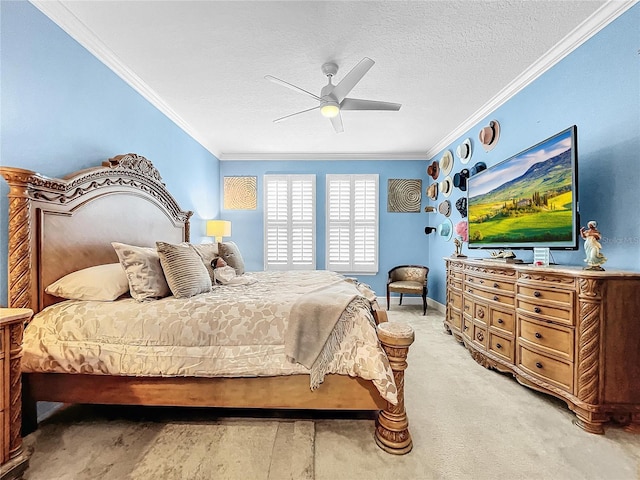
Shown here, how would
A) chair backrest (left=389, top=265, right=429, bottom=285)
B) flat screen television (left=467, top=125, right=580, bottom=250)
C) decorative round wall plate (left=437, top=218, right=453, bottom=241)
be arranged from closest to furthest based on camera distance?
flat screen television (left=467, top=125, right=580, bottom=250) < decorative round wall plate (left=437, top=218, right=453, bottom=241) < chair backrest (left=389, top=265, right=429, bottom=285)

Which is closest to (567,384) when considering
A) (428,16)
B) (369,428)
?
(369,428)

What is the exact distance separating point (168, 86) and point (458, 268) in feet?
12.3

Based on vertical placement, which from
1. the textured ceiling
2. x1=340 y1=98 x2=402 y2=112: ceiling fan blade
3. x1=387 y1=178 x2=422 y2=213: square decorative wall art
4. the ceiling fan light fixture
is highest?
the textured ceiling

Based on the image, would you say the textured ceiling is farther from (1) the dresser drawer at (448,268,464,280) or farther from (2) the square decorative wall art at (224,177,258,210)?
(1) the dresser drawer at (448,268,464,280)

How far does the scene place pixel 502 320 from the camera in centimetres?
250

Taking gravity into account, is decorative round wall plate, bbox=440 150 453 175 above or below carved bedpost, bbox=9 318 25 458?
above

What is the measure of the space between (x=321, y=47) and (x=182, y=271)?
82.6 inches

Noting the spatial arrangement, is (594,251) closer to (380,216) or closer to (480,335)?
(480,335)

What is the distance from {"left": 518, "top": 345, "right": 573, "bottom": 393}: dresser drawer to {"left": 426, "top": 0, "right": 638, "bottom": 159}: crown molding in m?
2.42

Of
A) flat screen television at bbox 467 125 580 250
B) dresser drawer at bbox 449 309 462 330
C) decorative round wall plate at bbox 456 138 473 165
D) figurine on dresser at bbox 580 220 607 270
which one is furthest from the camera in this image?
decorative round wall plate at bbox 456 138 473 165

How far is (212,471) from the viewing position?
4.79ft

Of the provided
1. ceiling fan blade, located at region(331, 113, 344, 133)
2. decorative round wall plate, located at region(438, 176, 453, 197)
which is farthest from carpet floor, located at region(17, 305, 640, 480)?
decorative round wall plate, located at region(438, 176, 453, 197)

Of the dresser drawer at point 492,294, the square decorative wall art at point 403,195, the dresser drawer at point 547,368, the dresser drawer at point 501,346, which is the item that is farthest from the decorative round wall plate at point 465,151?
the dresser drawer at point 547,368

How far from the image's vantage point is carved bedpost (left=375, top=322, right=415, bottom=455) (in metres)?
1.60
